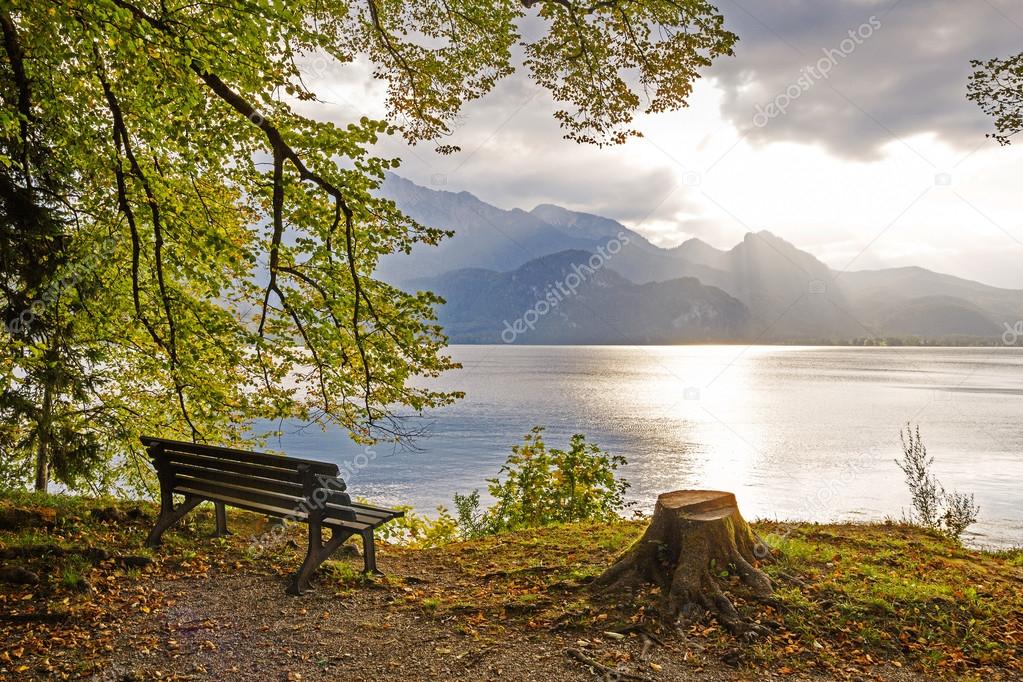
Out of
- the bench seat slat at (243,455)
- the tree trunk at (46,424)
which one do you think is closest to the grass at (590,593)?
the bench seat slat at (243,455)

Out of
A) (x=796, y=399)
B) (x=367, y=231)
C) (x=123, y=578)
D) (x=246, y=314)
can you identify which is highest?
(x=367, y=231)

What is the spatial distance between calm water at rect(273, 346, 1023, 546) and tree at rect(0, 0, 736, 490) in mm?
10182

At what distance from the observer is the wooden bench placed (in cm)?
689

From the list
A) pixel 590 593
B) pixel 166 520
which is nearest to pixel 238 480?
pixel 166 520

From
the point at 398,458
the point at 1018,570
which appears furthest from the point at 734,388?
the point at 1018,570

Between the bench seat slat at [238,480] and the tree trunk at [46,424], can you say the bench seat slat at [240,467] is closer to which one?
the bench seat slat at [238,480]

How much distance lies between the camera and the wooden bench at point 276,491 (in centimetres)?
689

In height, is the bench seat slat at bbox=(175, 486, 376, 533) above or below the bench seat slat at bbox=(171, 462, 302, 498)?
below

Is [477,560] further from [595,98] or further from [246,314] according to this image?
[595,98]

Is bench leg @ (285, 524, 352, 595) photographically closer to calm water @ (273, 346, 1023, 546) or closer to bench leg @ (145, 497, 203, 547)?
bench leg @ (145, 497, 203, 547)

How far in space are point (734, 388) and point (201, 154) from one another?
366ft

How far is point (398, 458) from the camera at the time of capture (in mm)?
43156

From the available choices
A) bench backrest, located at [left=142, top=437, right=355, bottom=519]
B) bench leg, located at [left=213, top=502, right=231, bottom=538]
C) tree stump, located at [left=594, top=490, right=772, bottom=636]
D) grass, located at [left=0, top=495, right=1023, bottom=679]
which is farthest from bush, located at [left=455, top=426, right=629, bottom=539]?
bench backrest, located at [left=142, top=437, right=355, bottom=519]

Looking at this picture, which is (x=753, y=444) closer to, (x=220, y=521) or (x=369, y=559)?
(x=369, y=559)
